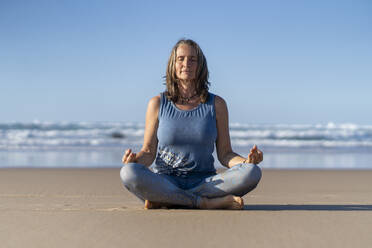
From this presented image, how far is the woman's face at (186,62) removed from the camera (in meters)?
4.47

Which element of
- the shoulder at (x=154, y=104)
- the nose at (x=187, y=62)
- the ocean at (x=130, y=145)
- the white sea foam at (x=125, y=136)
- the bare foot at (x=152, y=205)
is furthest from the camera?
the white sea foam at (x=125, y=136)

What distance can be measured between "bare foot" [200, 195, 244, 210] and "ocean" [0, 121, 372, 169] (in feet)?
19.8

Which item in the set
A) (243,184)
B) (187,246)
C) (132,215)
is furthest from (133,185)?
(187,246)

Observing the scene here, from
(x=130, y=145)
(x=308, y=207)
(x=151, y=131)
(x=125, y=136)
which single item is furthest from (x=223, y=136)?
(x=125, y=136)

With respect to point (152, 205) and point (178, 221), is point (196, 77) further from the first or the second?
point (178, 221)

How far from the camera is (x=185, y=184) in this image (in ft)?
14.5

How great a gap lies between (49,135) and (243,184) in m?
20.6

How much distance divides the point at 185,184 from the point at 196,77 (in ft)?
3.09

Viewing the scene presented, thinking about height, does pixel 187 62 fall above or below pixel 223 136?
above

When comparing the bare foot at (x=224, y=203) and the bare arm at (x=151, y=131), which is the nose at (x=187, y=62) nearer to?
the bare arm at (x=151, y=131)

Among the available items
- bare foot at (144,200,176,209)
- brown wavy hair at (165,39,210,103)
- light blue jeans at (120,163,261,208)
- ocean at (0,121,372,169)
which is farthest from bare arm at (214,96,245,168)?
ocean at (0,121,372,169)

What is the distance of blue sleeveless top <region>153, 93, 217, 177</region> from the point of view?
4379 millimetres

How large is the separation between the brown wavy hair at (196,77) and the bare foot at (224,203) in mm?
877

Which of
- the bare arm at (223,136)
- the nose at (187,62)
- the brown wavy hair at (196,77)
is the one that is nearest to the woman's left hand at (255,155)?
the bare arm at (223,136)
